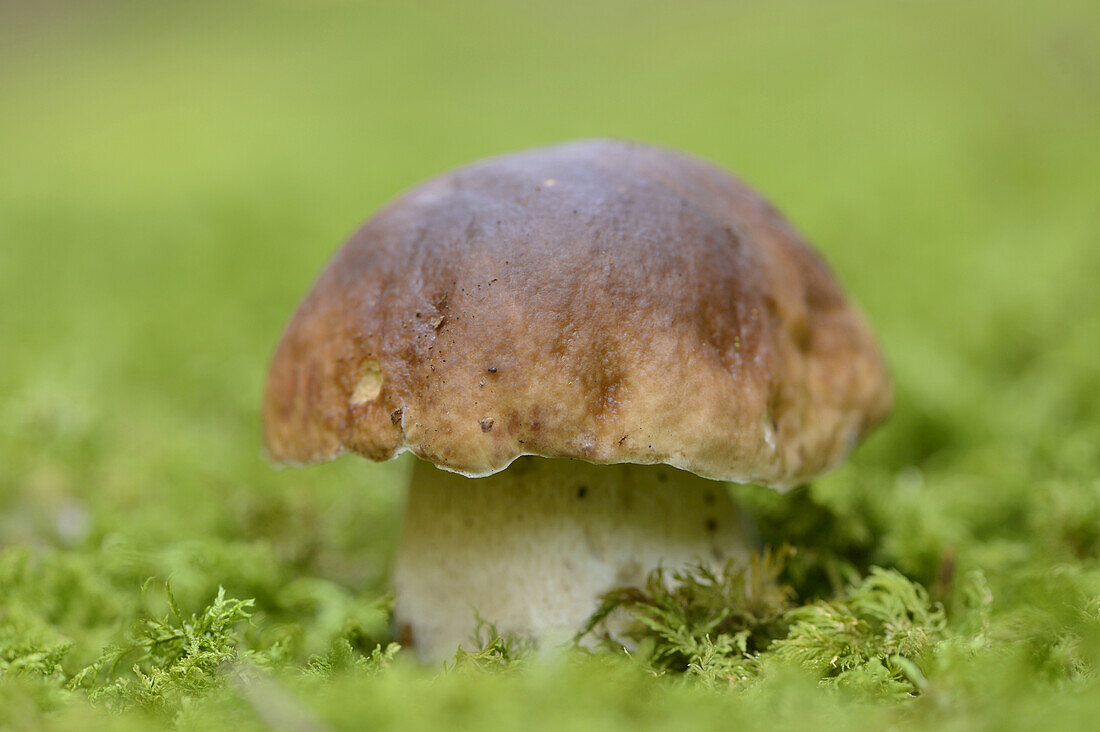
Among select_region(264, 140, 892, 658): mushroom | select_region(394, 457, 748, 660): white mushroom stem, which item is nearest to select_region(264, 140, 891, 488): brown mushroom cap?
select_region(264, 140, 892, 658): mushroom

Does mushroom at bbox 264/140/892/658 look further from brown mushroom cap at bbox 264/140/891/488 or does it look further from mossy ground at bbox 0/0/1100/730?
mossy ground at bbox 0/0/1100/730

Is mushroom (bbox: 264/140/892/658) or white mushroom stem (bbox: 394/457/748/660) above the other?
mushroom (bbox: 264/140/892/658)

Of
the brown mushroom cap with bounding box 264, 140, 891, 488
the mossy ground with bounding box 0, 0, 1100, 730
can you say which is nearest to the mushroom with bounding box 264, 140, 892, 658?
the brown mushroom cap with bounding box 264, 140, 891, 488

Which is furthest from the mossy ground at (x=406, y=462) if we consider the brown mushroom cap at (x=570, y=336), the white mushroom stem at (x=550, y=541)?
the brown mushroom cap at (x=570, y=336)

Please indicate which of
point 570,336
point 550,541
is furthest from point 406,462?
point 570,336

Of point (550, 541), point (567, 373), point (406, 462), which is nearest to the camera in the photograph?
point (567, 373)

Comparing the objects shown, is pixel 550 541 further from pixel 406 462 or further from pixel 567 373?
pixel 406 462

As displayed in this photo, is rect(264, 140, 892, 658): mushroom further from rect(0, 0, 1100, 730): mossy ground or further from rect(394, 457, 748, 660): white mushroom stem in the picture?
rect(0, 0, 1100, 730): mossy ground

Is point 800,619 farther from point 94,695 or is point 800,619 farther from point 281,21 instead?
point 281,21

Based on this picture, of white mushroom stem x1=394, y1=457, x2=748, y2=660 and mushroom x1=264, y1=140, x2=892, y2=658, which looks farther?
white mushroom stem x1=394, y1=457, x2=748, y2=660
